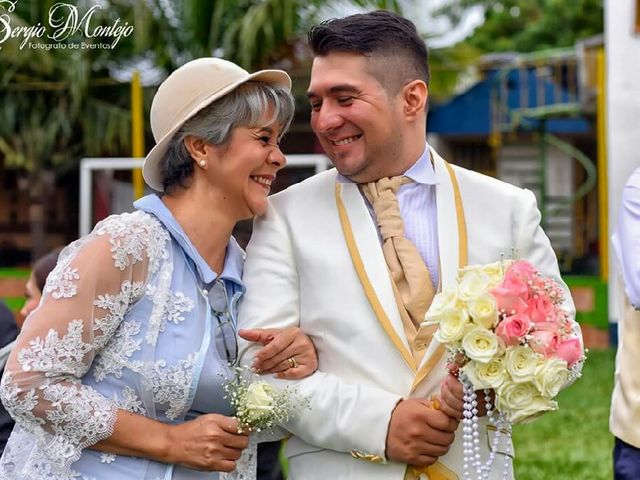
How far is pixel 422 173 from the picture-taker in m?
3.59

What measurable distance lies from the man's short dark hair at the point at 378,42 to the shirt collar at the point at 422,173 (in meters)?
0.24

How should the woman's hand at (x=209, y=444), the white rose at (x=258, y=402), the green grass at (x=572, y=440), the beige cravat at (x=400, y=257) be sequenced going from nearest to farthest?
the white rose at (x=258, y=402) < the woman's hand at (x=209, y=444) < the beige cravat at (x=400, y=257) < the green grass at (x=572, y=440)

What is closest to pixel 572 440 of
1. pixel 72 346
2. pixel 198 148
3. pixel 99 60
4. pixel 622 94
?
pixel 622 94

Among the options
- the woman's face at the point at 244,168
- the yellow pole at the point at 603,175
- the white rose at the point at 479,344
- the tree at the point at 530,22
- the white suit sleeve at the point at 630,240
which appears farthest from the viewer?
the tree at the point at 530,22

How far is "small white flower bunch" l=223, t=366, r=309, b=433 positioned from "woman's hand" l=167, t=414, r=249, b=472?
0.14 feet

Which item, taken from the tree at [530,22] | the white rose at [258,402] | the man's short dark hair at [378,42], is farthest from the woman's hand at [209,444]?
the tree at [530,22]

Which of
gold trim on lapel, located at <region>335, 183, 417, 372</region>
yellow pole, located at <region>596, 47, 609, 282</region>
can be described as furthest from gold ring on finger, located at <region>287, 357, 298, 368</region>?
yellow pole, located at <region>596, 47, 609, 282</region>

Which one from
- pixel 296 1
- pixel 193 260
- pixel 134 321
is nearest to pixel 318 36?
pixel 193 260

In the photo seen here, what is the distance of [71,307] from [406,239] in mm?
992

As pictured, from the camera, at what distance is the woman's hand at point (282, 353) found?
3297mm

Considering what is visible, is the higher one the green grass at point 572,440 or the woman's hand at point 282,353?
the woman's hand at point 282,353

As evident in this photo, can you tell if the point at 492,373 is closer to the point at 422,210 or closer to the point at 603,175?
the point at 422,210

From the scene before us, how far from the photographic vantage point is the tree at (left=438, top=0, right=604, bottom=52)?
27109 millimetres

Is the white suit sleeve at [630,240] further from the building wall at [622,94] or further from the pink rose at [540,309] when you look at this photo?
the building wall at [622,94]
